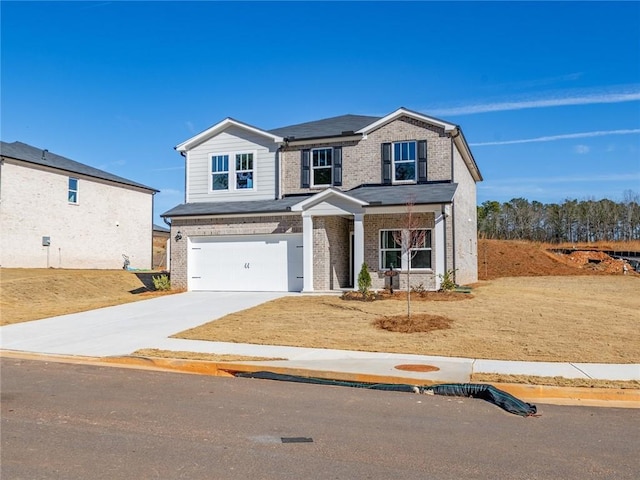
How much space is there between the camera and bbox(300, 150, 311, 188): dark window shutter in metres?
23.4

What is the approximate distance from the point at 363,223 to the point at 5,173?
18432 millimetres

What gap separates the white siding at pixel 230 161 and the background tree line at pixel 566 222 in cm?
3629

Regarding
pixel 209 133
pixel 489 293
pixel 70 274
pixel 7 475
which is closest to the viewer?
pixel 7 475

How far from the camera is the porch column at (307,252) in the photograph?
68.6 ft

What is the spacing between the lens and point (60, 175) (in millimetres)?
30750

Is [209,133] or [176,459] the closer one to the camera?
[176,459]

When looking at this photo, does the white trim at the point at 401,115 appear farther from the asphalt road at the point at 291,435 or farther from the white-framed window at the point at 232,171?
the asphalt road at the point at 291,435

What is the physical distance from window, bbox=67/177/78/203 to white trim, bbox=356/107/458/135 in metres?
18.2

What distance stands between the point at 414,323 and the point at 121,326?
7.51 m

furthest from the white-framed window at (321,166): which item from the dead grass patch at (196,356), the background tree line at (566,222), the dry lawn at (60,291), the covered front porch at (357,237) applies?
the background tree line at (566,222)

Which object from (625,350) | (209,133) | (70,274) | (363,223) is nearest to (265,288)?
(363,223)

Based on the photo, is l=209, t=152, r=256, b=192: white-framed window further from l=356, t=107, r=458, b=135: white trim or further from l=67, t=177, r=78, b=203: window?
l=67, t=177, r=78, b=203: window

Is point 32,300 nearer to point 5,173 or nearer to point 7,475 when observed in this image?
point 5,173

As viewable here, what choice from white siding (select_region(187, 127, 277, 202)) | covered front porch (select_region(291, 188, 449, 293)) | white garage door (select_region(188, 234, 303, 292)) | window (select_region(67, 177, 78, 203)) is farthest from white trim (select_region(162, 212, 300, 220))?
window (select_region(67, 177, 78, 203))
